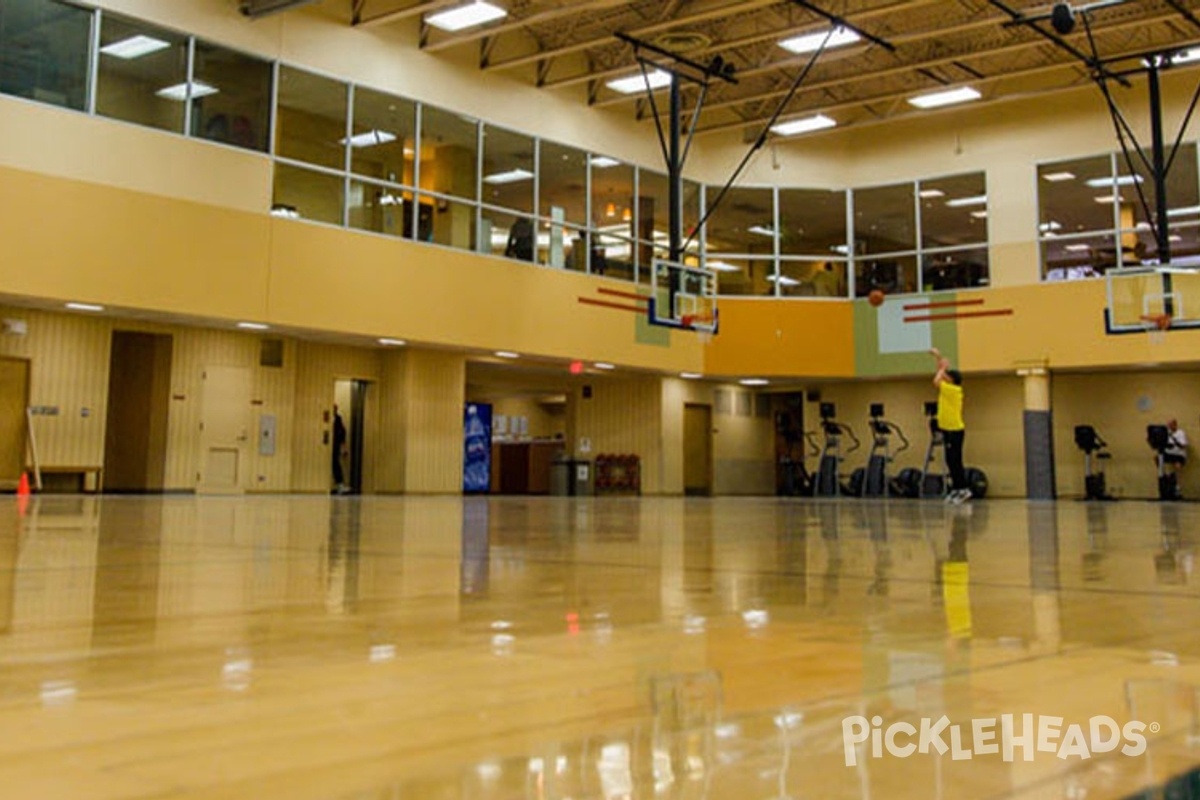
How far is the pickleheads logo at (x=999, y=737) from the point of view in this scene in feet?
3.32

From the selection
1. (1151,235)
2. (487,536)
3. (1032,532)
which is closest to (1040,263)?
(1151,235)

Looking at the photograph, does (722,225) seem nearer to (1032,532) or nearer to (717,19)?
(717,19)

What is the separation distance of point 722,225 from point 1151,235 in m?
9.62

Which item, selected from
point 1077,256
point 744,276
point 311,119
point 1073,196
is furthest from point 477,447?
point 1073,196

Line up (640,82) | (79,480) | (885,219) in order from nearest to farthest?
1. (79,480)
2. (640,82)
3. (885,219)

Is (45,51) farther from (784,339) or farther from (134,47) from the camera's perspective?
(784,339)

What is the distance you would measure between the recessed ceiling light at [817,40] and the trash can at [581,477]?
1120 cm

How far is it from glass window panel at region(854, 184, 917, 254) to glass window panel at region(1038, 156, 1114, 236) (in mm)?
2965

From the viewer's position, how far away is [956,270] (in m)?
24.1

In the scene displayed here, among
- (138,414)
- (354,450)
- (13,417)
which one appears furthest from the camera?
(354,450)

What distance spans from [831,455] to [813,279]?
4701 millimetres

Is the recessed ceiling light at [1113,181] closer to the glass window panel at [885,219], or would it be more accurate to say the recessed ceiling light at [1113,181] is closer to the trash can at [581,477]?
the glass window panel at [885,219]

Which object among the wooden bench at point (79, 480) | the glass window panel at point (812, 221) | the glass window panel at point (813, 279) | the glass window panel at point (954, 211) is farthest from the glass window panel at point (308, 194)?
the glass window panel at point (954, 211)

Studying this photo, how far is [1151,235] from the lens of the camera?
22.3 meters
